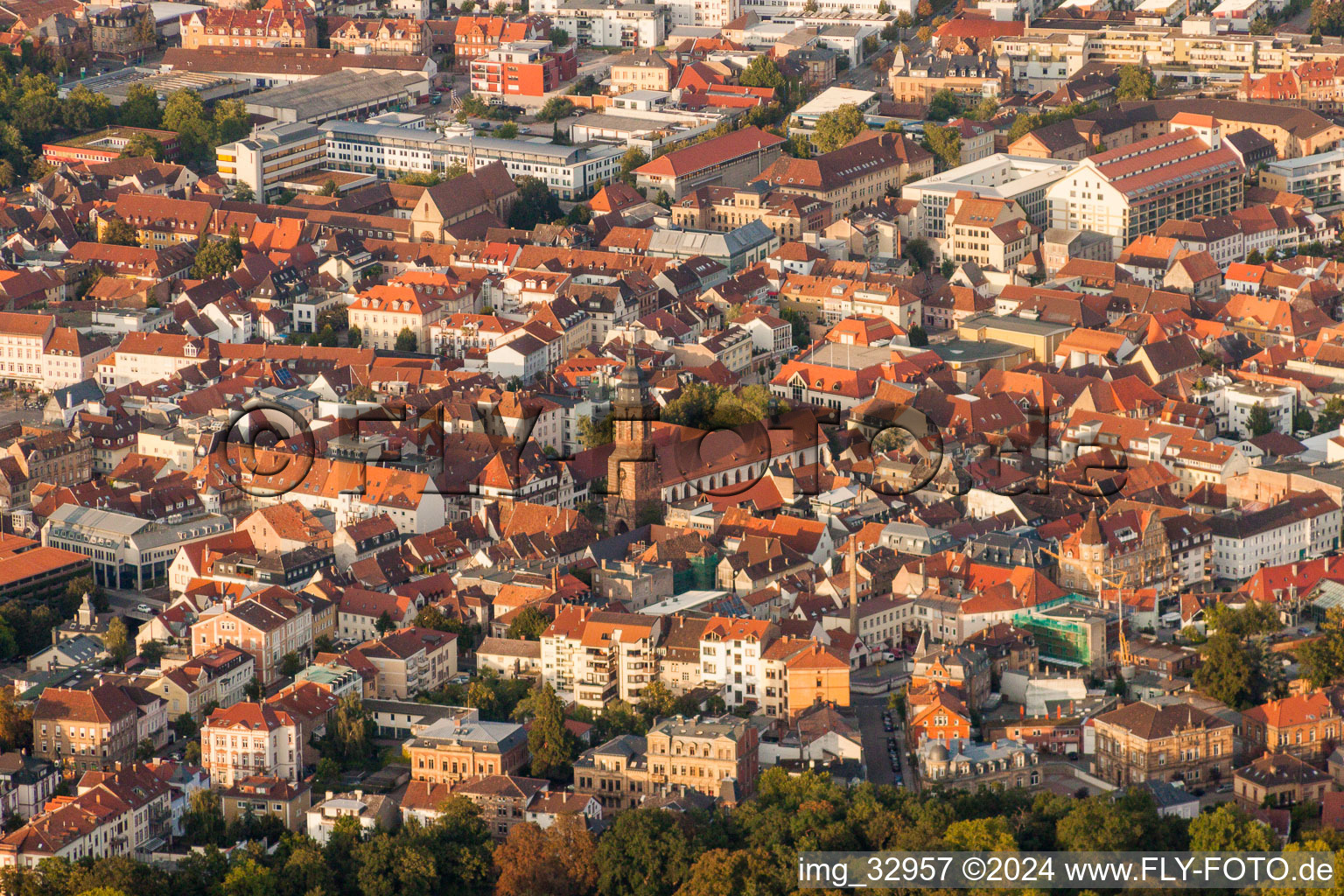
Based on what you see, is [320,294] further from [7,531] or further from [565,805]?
[565,805]

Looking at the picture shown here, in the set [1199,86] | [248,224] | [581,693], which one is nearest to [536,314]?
[248,224]

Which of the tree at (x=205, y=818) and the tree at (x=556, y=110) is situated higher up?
the tree at (x=556, y=110)

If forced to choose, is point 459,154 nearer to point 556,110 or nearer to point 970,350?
point 556,110

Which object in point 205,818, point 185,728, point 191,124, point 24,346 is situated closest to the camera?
point 205,818

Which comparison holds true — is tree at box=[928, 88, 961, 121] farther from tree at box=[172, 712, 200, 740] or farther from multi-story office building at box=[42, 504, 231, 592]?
tree at box=[172, 712, 200, 740]

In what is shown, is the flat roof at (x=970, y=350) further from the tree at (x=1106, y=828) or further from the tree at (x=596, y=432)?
the tree at (x=1106, y=828)

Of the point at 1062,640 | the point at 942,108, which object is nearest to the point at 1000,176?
the point at 942,108

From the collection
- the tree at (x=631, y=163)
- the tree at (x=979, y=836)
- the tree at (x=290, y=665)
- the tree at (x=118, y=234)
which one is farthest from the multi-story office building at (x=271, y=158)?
the tree at (x=979, y=836)
